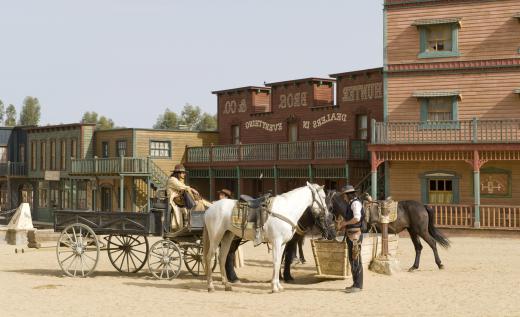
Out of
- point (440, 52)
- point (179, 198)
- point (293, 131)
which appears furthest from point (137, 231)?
point (293, 131)

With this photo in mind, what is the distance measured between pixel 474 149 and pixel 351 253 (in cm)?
1568

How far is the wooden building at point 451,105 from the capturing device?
2880 centimetres

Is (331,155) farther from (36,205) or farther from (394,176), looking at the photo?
(36,205)

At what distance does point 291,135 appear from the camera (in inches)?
1590

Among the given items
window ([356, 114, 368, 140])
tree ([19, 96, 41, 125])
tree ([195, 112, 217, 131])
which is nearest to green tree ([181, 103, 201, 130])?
tree ([195, 112, 217, 131])

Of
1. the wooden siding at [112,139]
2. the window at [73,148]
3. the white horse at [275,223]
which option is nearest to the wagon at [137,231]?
the white horse at [275,223]

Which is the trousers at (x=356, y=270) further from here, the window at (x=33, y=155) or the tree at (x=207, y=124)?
the tree at (x=207, y=124)

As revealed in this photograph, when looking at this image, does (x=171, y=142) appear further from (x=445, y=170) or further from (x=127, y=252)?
(x=127, y=252)

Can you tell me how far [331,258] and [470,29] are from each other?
1848 centimetres

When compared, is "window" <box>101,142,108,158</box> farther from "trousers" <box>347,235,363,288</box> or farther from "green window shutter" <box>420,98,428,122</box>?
"trousers" <box>347,235,363,288</box>

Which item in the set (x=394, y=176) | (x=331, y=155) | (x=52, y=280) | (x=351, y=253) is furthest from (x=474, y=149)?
(x=52, y=280)

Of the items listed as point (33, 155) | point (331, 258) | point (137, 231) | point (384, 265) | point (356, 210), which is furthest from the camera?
point (33, 155)

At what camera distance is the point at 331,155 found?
1307 inches

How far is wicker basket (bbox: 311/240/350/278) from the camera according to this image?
1505cm
